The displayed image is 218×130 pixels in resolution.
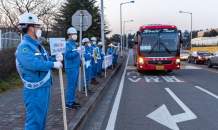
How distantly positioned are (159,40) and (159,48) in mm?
530

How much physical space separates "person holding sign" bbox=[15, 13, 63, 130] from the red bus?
1132 cm

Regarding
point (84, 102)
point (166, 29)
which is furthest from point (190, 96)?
point (166, 29)

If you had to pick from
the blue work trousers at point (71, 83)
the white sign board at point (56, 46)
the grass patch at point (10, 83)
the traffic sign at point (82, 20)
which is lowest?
the grass patch at point (10, 83)

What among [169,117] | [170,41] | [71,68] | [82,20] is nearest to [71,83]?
[71,68]

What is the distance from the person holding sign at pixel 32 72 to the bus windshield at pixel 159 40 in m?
11.6

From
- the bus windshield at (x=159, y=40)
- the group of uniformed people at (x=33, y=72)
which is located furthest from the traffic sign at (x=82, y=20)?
the bus windshield at (x=159, y=40)

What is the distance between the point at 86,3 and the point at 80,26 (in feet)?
60.2

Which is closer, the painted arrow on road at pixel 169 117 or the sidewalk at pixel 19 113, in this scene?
the sidewalk at pixel 19 113

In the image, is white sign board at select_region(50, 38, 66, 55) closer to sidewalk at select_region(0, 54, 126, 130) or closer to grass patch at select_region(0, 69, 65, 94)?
sidewalk at select_region(0, 54, 126, 130)

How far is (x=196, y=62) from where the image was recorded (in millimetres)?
25438

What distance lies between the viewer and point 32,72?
3084 millimetres

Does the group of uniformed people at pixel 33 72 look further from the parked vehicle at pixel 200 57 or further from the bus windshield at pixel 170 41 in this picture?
the parked vehicle at pixel 200 57

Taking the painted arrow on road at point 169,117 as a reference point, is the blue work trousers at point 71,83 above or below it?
above

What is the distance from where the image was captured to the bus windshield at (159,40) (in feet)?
46.4
